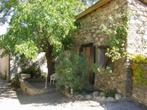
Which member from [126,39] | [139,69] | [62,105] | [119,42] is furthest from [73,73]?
[139,69]

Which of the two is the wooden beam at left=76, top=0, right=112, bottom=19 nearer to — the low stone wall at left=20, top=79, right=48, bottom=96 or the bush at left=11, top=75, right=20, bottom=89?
the low stone wall at left=20, top=79, right=48, bottom=96

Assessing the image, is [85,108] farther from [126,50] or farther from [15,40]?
[15,40]

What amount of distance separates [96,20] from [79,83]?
301cm

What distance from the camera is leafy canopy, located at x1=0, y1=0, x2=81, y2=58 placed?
12.1 metres

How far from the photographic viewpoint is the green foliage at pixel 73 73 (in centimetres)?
1163

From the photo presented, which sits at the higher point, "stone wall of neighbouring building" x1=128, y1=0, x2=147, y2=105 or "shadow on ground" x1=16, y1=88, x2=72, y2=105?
"stone wall of neighbouring building" x1=128, y1=0, x2=147, y2=105

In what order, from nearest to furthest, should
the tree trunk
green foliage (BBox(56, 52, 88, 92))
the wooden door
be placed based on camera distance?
green foliage (BBox(56, 52, 88, 92)) < the wooden door < the tree trunk

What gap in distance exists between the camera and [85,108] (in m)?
9.84

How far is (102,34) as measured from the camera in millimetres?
12188

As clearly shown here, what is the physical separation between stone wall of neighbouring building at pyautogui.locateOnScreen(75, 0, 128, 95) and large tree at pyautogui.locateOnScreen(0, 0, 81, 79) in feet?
3.05

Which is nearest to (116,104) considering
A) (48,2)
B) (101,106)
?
(101,106)

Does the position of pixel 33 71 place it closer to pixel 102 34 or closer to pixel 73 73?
pixel 73 73

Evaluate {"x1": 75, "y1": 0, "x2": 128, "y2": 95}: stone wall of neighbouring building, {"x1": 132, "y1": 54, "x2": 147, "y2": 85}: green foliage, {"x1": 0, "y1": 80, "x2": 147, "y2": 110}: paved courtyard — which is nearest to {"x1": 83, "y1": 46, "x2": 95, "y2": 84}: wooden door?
{"x1": 75, "y1": 0, "x2": 128, "y2": 95}: stone wall of neighbouring building

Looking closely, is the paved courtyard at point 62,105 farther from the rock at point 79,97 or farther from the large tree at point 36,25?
the large tree at point 36,25
